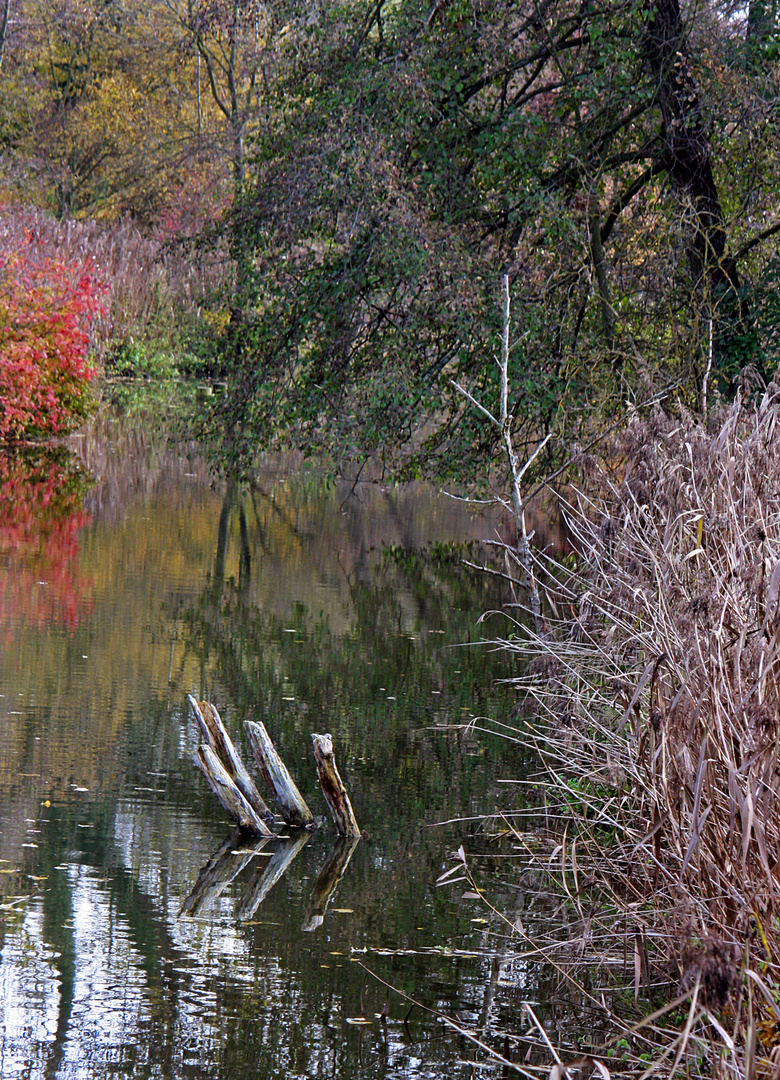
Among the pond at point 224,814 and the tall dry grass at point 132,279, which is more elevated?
the tall dry grass at point 132,279

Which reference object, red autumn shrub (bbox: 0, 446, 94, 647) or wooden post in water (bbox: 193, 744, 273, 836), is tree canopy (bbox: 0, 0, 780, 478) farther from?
wooden post in water (bbox: 193, 744, 273, 836)

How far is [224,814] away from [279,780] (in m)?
0.36

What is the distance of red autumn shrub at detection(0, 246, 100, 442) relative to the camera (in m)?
21.0

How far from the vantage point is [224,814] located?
7.25 meters

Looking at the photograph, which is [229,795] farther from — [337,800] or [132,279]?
[132,279]

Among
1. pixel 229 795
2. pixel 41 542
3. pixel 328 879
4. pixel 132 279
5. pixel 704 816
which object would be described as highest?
pixel 132 279

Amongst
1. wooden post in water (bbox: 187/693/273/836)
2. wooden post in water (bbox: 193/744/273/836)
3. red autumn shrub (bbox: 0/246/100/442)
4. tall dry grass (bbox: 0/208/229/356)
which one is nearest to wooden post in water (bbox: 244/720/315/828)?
wooden post in water (bbox: 187/693/273/836)

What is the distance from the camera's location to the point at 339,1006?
523 centimetres

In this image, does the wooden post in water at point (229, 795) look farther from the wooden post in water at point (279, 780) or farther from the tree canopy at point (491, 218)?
the tree canopy at point (491, 218)

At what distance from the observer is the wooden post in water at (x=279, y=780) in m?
7.10

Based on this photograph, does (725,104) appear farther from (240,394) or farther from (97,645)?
(97,645)

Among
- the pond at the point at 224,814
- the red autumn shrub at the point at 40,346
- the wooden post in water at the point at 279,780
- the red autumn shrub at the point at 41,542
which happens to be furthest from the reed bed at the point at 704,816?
the red autumn shrub at the point at 40,346

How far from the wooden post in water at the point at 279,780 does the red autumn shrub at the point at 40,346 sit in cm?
1465

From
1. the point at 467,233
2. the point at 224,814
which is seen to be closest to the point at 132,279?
the point at 467,233
